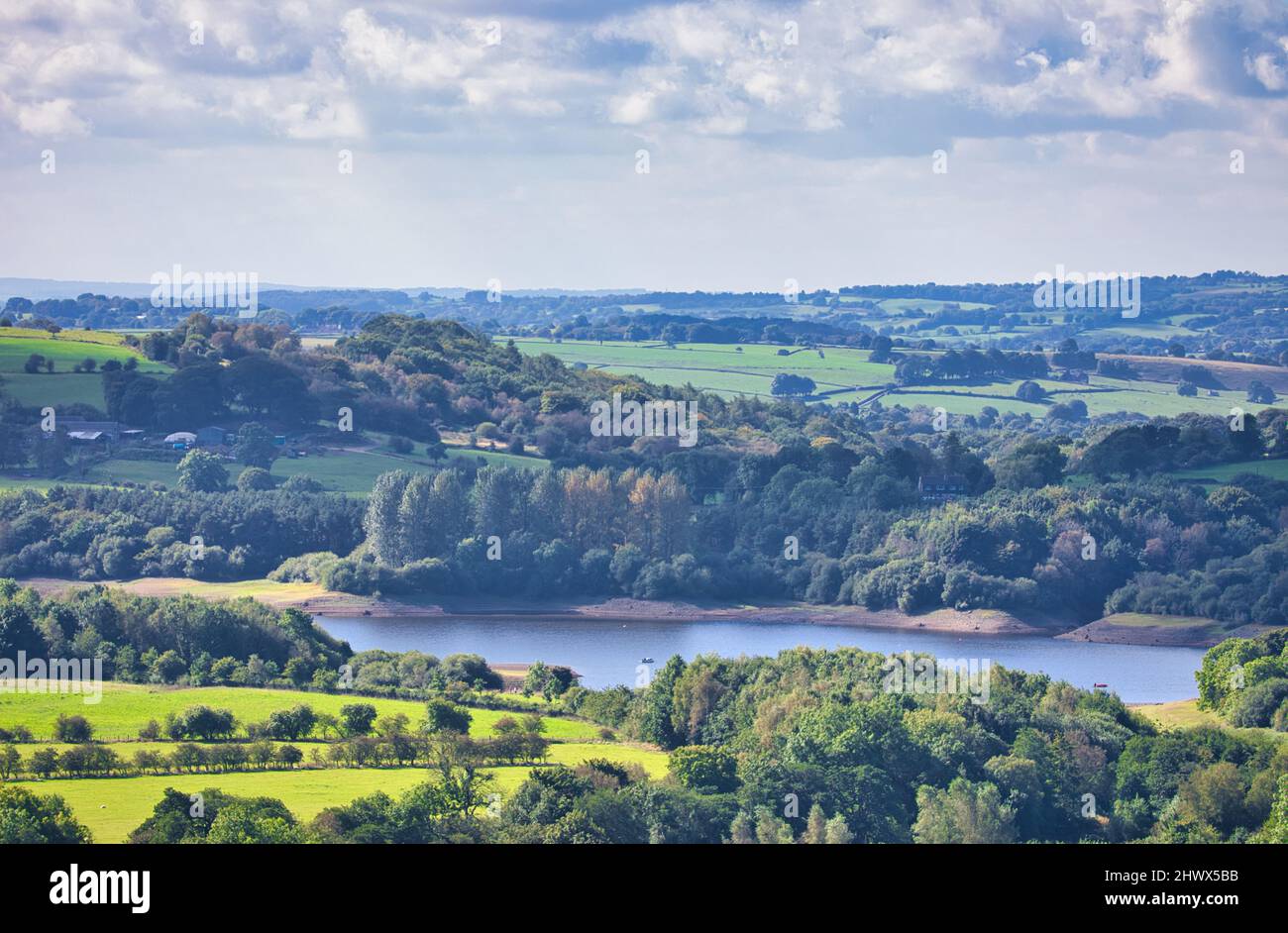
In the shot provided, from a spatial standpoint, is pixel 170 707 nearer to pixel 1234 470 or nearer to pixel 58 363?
pixel 58 363

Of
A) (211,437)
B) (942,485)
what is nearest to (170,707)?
(211,437)

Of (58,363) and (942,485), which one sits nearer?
(942,485)

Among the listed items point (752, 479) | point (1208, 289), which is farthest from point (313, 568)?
point (1208, 289)

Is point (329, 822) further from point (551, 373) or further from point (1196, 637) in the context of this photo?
point (551, 373)

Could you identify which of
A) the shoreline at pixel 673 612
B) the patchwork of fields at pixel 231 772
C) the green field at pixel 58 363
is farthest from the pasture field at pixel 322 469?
the patchwork of fields at pixel 231 772

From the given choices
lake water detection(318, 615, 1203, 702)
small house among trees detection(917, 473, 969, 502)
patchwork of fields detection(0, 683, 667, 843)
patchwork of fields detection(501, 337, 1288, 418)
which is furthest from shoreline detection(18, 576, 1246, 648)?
→ patchwork of fields detection(501, 337, 1288, 418)

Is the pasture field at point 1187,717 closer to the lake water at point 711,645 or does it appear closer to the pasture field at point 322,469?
the lake water at point 711,645
